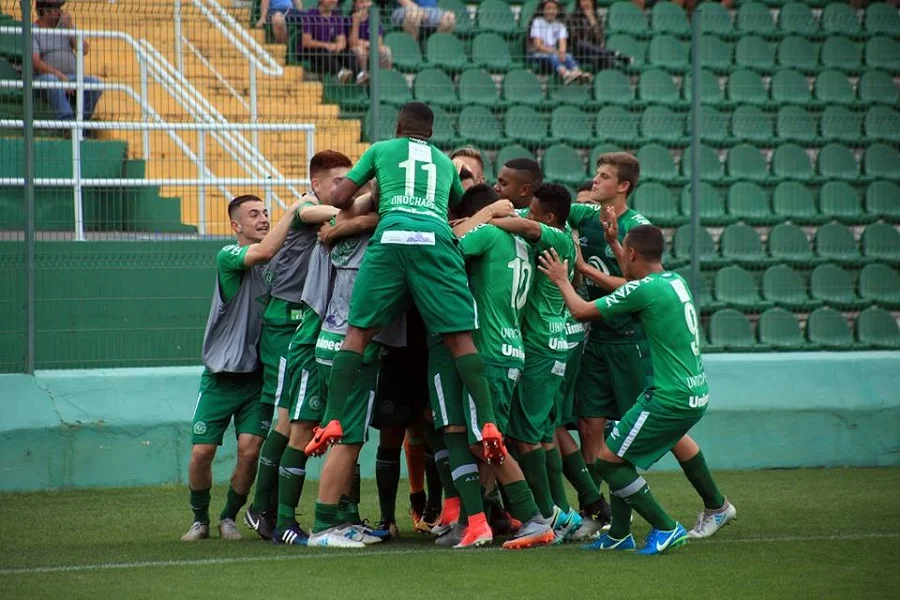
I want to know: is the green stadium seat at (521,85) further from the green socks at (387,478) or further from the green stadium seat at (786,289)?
the green socks at (387,478)

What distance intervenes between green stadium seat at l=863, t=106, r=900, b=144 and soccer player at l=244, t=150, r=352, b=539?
8382 millimetres

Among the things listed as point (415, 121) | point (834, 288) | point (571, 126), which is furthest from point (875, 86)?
point (415, 121)

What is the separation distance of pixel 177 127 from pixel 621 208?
4230 mm

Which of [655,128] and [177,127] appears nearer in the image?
[177,127]

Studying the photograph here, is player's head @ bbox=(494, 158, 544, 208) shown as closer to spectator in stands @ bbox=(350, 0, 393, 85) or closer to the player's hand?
the player's hand

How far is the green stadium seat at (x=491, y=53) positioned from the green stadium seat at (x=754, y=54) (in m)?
3.38

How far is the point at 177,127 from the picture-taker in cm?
1112

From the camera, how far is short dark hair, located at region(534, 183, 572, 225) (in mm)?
7992

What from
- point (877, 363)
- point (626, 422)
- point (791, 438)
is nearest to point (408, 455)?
point (626, 422)

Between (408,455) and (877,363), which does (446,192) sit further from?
(877,363)

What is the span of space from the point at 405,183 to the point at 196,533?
246cm

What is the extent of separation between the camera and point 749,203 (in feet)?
46.5

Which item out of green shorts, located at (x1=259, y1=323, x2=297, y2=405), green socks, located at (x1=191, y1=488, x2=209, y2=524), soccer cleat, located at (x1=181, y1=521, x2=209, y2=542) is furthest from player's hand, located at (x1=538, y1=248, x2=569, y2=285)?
soccer cleat, located at (x1=181, y1=521, x2=209, y2=542)

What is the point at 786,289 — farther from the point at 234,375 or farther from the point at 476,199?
the point at 234,375
